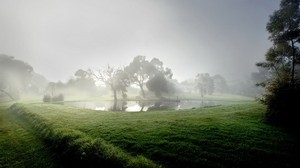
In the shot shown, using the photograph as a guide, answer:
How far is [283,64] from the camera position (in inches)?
1035

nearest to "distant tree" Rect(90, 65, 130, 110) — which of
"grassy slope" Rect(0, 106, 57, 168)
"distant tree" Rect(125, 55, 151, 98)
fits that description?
"distant tree" Rect(125, 55, 151, 98)

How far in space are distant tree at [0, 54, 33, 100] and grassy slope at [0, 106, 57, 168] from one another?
83.2m

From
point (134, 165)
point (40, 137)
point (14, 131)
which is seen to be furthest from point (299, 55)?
point (14, 131)

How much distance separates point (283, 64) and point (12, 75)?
117 metres

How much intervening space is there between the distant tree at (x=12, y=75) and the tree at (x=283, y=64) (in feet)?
334

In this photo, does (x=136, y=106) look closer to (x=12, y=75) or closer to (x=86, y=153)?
(x=86, y=153)

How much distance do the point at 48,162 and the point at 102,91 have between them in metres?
136

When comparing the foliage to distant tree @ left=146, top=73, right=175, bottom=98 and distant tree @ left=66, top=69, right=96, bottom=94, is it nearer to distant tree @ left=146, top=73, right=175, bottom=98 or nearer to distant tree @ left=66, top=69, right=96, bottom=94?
distant tree @ left=146, top=73, right=175, bottom=98

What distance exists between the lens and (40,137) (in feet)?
64.1

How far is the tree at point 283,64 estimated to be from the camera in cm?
1925

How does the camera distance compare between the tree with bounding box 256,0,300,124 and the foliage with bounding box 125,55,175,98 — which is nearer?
the tree with bounding box 256,0,300,124

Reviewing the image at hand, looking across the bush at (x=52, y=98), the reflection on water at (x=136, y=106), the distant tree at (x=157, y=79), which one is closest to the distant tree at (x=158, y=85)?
the distant tree at (x=157, y=79)

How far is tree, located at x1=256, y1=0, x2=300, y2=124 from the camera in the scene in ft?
63.2

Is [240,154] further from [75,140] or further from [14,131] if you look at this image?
[14,131]
